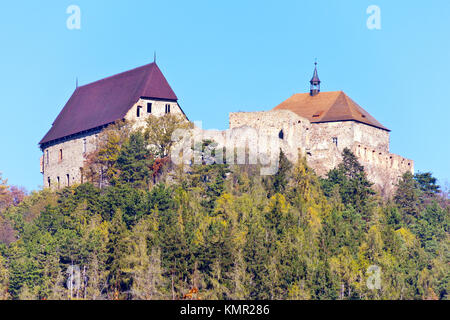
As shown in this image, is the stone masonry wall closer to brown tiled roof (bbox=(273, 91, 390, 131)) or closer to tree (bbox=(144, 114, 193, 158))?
tree (bbox=(144, 114, 193, 158))

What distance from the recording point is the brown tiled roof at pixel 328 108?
3642 inches

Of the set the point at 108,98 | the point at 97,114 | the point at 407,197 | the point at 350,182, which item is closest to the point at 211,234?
the point at 350,182

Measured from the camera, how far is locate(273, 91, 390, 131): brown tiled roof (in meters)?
92.5

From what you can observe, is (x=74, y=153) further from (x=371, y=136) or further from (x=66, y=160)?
(x=371, y=136)

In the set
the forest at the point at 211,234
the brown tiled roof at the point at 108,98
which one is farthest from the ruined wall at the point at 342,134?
the brown tiled roof at the point at 108,98

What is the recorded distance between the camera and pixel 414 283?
70.4m

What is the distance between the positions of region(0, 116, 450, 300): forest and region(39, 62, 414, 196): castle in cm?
196

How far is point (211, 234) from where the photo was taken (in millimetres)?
67938

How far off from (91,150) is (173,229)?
809 inches

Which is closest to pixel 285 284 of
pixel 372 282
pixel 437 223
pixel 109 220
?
pixel 372 282

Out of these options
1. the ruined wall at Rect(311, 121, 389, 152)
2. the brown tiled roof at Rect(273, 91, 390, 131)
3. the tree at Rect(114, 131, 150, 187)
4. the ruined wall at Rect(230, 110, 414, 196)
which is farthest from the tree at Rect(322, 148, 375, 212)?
the tree at Rect(114, 131, 150, 187)

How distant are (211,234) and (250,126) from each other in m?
17.0

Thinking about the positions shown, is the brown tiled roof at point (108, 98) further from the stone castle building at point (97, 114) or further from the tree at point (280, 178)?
the tree at point (280, 178)
